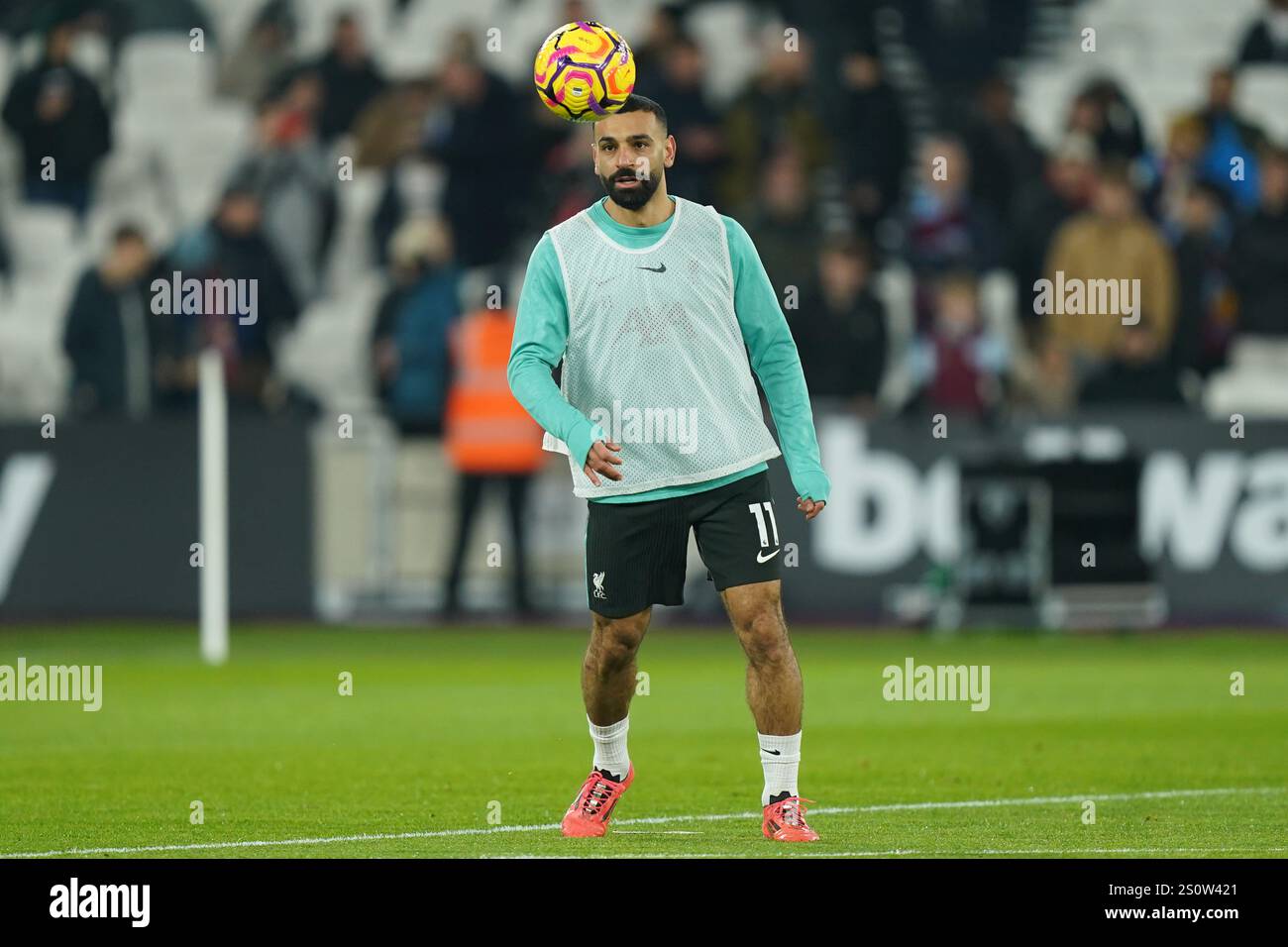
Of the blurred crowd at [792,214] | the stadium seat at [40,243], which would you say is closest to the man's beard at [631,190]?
the blurred crowd at [792,214]

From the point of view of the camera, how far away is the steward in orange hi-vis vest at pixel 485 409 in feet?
62.4

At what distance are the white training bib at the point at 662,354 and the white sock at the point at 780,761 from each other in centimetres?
90

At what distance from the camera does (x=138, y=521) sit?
60.4 ft

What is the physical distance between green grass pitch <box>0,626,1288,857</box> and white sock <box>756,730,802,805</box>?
247 mm

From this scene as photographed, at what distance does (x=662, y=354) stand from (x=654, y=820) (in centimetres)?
174

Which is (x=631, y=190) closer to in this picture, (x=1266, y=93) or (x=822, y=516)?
(x=822, y=516)

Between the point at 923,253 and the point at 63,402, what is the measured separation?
723 cm

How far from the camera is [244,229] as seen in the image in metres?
20.2
